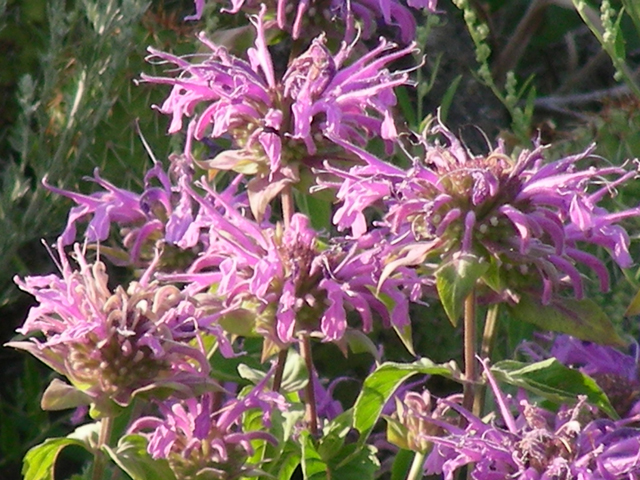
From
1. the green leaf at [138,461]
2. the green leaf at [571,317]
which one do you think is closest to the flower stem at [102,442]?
the green leaf at [138,461]

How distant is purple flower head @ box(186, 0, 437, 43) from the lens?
0.98 metres

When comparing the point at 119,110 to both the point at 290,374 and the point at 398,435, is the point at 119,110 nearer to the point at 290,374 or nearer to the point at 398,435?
the point at 290,374

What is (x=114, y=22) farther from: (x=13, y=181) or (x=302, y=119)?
(x=302, y=119)

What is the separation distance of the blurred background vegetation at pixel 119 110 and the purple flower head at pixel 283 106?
0.24 metres

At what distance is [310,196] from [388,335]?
66 cm

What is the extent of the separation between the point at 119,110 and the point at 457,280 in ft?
3.20

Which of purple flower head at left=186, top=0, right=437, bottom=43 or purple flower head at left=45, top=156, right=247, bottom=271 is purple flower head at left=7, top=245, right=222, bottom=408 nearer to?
purple flower head at left=45, top=156, right=247, bottom=271

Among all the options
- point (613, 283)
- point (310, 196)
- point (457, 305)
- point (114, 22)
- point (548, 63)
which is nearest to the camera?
point (457, 305)

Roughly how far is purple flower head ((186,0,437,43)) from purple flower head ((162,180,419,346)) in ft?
0.68

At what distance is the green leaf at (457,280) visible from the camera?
76 cm

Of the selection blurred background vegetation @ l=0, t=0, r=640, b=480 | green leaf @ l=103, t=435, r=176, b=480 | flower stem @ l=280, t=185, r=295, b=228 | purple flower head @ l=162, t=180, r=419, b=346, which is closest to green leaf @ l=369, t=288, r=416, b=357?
purple flower head @ l=162, t=180, r=419, b=346

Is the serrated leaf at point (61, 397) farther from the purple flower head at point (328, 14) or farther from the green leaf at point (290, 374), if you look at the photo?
the purple flower head at point (328, 14)

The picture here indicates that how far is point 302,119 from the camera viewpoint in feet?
2.87

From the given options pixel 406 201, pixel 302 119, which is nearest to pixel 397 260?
pixel 406 201
